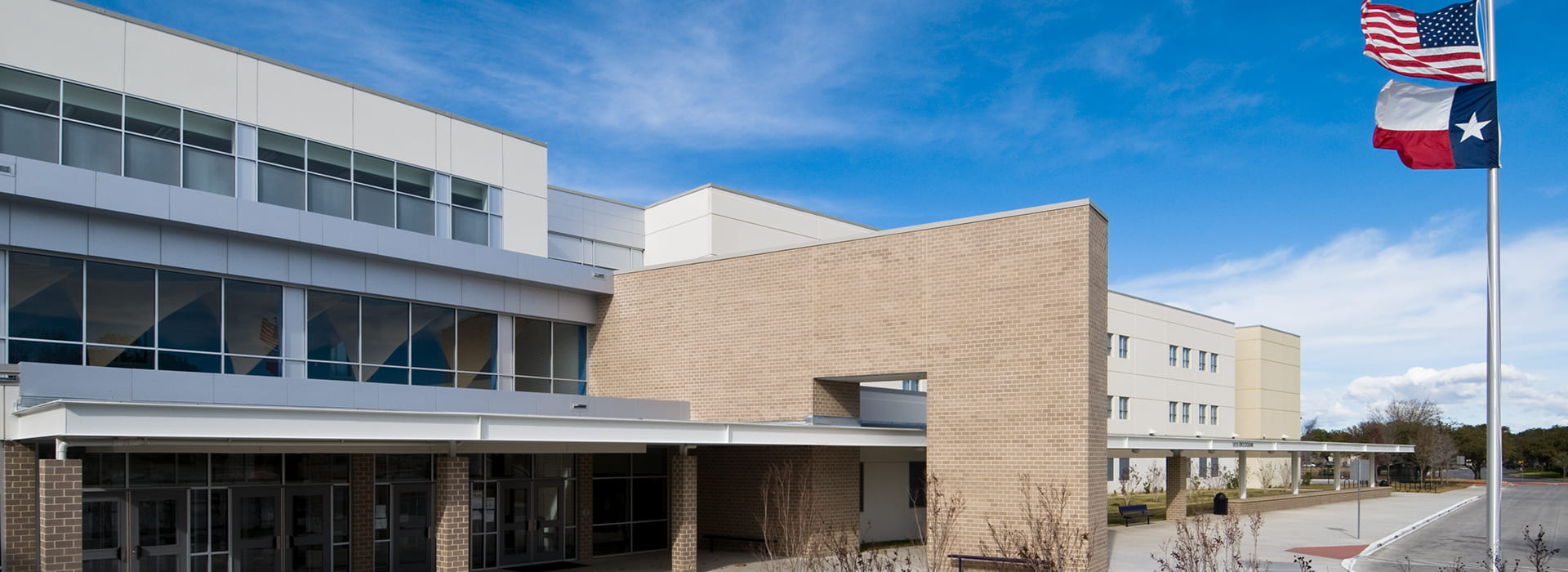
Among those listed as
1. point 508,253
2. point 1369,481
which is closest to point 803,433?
point 508,253

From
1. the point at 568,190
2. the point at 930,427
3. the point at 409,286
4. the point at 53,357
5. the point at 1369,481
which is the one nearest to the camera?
the point at 53,357

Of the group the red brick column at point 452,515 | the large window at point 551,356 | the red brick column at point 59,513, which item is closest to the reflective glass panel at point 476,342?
the large window at point 551,356

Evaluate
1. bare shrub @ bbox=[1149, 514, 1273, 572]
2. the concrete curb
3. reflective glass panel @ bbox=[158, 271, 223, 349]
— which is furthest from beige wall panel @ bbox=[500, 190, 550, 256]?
the concrete curb

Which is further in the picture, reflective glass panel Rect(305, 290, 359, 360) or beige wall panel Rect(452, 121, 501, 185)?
beige wall panel Rect(452, 121, 501, 185)

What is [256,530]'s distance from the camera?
19.1 meters

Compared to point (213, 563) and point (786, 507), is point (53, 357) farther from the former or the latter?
point (786, 507)

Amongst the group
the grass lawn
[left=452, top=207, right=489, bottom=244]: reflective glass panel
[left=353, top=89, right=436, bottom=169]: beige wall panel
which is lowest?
the grass lawn

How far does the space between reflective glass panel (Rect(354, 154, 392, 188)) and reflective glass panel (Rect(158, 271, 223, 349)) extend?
4.09m

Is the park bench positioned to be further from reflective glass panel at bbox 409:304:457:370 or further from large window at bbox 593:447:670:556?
reflective glass panel at bbox 409:304:457:370

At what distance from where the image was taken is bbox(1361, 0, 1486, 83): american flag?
15945mm

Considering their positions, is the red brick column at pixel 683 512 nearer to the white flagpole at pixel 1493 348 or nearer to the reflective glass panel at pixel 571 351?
the reflective glass panel at pixel 571 351

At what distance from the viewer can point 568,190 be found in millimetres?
30234

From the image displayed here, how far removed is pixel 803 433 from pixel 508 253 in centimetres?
850

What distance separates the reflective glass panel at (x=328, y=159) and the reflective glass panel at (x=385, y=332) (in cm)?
277
